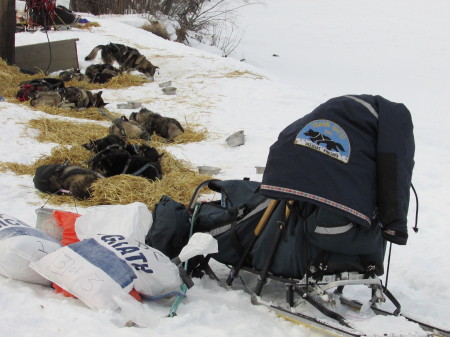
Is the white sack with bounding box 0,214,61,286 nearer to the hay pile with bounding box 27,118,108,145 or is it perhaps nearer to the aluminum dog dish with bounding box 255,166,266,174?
the aluminum dog dish with bounding box 255,166,266,174

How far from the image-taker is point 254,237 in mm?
3072

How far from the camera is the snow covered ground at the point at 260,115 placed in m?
2.56

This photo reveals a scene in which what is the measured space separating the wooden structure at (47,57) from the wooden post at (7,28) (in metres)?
0.61

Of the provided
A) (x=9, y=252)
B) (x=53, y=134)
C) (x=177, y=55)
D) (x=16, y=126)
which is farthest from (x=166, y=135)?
(x=177, y=55)

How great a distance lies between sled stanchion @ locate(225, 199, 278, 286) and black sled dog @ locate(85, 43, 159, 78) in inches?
323

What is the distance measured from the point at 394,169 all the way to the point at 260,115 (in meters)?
5.60

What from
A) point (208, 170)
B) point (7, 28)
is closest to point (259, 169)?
point (208, 170)

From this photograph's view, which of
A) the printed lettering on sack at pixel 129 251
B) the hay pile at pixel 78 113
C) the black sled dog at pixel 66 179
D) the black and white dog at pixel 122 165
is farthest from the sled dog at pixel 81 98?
the printed lettering on sack at pixel 129 251

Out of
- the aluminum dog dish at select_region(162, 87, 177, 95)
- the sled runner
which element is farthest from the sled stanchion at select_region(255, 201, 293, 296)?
the aluminum dog dish at select_region(162, 87, 177, 95)

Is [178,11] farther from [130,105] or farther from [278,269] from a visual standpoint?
[278,269]

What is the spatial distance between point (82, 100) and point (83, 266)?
593 centimetres

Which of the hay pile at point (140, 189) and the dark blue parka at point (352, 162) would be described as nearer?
the dark blue parka at point (352, 162)

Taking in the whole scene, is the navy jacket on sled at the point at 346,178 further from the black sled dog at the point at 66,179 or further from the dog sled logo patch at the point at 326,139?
the black sled dog at the point at 66,179

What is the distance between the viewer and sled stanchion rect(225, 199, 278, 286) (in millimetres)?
3027
